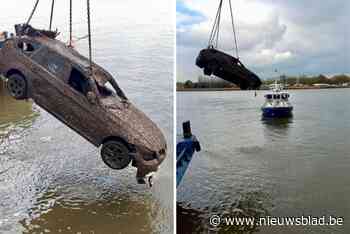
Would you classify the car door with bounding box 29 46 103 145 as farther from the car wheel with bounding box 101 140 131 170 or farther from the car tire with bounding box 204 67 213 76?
the car tire with bounding box 204 67 213 76

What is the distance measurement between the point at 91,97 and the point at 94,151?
0.31 meters

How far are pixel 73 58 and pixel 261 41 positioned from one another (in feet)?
3.49

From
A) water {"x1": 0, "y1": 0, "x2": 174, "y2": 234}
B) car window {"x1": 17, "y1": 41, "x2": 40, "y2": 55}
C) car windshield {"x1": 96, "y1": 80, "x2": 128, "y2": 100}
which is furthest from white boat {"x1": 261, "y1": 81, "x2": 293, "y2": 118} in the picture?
car window {"x1": 17, "y1": 41, "x2": 40, "y2": 55}

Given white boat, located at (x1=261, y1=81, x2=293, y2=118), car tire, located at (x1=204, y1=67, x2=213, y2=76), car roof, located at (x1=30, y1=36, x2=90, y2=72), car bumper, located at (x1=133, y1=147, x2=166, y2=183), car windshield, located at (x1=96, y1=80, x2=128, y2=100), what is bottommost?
car bumper, located at (x1=133, y1=147, x2=166, y2=183)

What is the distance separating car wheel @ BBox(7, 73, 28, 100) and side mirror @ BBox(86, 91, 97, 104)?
0.36 meters

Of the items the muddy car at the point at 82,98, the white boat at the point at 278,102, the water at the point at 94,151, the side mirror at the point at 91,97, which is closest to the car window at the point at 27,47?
the muddy car at the point at 82,98

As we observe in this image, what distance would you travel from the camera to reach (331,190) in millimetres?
2363

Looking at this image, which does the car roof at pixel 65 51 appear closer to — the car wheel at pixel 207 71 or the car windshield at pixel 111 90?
the car windshield at pixel 111 90

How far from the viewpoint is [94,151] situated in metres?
2.49

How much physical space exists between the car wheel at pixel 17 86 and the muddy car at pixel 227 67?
983 mm

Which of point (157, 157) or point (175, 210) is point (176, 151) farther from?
point (175, 210)

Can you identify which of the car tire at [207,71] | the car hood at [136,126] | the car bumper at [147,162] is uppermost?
the car tire at [207,71]

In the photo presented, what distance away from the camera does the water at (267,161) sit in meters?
2.37

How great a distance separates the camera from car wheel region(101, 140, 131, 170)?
243 cm
